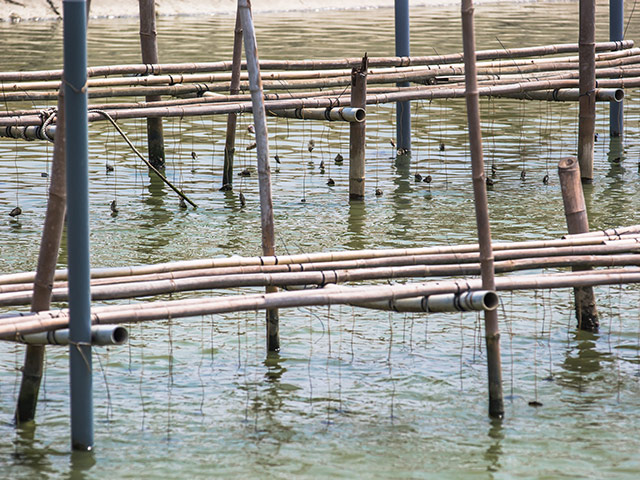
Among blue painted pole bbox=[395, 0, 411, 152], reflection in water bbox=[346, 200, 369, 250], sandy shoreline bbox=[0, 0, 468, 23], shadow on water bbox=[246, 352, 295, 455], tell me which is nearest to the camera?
shadow on water bbox=[246, 352, 295, 455]

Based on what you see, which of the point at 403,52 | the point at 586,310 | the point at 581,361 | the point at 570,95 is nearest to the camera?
the point at 581,361

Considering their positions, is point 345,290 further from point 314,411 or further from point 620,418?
point 620,418

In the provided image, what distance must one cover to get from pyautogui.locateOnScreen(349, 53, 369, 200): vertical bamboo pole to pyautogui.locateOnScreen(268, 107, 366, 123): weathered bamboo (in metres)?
0.08

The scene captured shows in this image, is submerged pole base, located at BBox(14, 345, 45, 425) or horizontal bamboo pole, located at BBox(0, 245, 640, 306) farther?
horizontal bamboo pole, located at BBox(0, 245, 640, 306)

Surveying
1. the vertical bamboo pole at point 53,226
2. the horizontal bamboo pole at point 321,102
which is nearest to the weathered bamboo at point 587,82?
the horizontal bamboo pole at point 321,102

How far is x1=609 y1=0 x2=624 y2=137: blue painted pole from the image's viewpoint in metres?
12.6

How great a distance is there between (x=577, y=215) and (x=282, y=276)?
1923 millimetres

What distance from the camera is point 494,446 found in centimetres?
496

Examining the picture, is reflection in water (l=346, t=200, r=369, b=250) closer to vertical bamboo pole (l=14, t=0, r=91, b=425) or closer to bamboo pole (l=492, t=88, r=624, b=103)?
bamboo pole (l=492, t=88, r=624, b=103)

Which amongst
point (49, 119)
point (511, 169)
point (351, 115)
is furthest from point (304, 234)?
point (511, 169)

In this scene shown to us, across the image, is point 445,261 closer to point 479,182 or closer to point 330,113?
point 479,182

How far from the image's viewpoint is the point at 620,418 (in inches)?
207

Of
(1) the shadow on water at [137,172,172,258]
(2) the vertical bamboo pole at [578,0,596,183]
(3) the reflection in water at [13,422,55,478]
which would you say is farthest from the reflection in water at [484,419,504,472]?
(2) the vertical bamboo pole at [578,0,596,183]

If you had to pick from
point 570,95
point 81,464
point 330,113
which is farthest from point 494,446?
point 570,95
